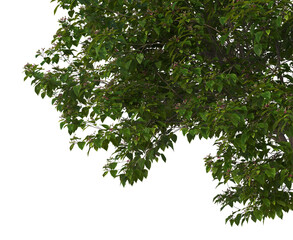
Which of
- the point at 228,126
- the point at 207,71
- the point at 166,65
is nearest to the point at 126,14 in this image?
the point at 166,65

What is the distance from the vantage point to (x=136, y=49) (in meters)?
5.56

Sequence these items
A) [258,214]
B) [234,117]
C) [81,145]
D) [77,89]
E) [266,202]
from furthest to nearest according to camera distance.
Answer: [258,214] → [266,202] → [77,89] → [81,145] → [234,117]

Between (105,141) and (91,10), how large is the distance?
1.57 m

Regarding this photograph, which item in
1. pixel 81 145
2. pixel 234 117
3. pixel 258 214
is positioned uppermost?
pixel 81 145

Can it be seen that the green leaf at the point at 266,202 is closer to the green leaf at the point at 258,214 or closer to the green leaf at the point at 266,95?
the green leaf at the point at 258,214

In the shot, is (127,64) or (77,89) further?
(77,89)

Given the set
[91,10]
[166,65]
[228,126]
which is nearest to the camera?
[228,126]

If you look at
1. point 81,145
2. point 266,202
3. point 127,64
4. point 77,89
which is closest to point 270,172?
point 266,202

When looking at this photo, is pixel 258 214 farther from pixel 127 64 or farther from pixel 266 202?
pixel 127 64

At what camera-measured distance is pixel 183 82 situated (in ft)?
16.7

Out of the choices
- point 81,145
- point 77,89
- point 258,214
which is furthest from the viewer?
point 258,214

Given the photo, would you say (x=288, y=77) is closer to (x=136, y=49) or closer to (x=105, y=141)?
(x=136, y=49)

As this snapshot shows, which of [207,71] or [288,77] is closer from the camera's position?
[207,71]

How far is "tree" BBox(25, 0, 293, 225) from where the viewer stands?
4824 mm
